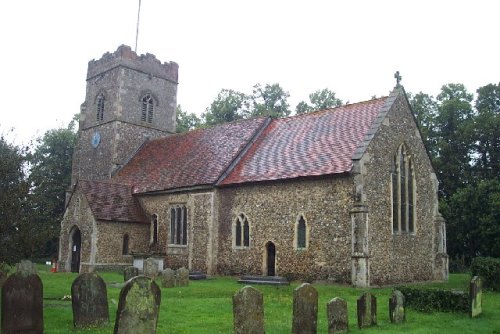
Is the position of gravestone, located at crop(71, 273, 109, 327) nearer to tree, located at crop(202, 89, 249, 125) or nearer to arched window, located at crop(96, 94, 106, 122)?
arched window, located at crop(96, 94, 106, 122)

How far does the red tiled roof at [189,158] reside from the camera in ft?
86.7

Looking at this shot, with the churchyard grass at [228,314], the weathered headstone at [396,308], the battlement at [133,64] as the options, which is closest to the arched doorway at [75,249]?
the churchyard grass at [228,314]

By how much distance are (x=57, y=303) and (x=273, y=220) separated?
34.3ft

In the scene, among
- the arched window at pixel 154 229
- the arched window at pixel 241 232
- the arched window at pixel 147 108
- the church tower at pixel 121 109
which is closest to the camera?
the arched window at pixel 241 232

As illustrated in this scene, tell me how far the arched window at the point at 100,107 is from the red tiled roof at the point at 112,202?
8520 mm

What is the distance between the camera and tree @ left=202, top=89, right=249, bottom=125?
173 feet

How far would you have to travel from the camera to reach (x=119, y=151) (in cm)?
3409

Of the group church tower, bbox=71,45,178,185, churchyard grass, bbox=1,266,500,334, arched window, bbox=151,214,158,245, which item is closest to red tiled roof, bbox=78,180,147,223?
arched window, bbox=151,214,158,245

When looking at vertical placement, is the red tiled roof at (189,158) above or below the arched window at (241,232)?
above

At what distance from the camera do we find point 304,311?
35.2ft

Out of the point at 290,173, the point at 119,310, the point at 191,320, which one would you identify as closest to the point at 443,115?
the point at 290,173

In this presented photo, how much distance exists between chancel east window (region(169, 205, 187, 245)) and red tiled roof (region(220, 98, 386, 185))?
3.18 metres

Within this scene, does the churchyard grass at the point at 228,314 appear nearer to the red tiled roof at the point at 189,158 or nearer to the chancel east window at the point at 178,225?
the chancel east window at the point at 178,225

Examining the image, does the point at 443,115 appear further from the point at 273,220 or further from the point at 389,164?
the point at 273,220
